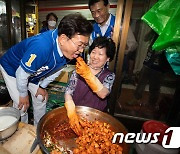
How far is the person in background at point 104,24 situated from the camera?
2229 millimetres

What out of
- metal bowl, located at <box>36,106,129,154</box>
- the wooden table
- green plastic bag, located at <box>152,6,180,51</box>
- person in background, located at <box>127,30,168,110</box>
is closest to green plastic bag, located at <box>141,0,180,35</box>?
green plastic bag, located at <box>152,6,180,51</box>

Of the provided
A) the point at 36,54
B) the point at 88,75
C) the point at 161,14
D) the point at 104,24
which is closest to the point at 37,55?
the point at 36,54

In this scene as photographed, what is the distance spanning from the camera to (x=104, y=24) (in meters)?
2.43

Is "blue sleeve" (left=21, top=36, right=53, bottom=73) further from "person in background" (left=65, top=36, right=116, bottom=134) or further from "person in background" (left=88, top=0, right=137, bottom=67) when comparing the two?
"person in background" (left=88, top=0, right=137, bottom=67)

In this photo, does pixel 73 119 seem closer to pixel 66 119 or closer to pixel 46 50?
pixel 66 119

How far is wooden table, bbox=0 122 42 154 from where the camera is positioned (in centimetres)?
107

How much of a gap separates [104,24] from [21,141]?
2028 millimetres

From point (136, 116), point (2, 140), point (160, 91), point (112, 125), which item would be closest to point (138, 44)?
point (160, 91)

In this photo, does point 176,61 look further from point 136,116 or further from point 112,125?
point 136,116

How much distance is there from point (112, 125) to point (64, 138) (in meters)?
0.39

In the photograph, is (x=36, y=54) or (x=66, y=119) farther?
(x=36, y=54)

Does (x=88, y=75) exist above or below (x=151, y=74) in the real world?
above

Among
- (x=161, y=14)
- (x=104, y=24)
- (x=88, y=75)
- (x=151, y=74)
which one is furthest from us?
(x=151, y=74)

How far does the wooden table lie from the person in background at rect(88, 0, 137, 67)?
64.3 inches
